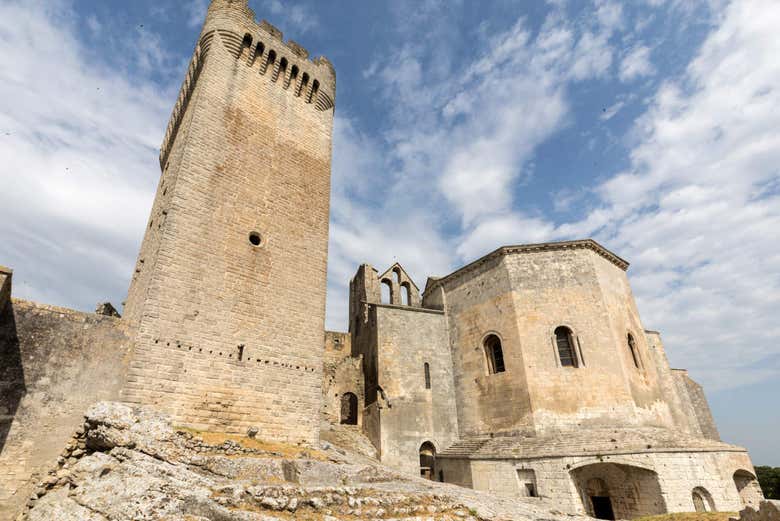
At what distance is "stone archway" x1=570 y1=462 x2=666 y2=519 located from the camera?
41.8 ft

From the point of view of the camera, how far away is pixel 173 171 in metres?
11.7

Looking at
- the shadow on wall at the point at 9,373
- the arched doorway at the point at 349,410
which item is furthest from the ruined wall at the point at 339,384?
the shadow on wall at the point at 9,373

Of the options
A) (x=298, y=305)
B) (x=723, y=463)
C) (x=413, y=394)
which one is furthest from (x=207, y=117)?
(x=723, y=463)

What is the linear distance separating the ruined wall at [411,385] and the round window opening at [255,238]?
8.04m

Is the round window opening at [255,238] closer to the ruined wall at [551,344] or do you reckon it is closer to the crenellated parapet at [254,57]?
the crenellated parapet at [254,57]

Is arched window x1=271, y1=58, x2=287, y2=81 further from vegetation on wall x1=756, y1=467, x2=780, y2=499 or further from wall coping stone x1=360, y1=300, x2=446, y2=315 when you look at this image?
→ vegetation on wall x1=756, y1=467, x2=780, y2=499

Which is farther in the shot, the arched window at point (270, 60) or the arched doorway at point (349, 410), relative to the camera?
the arched doorway at point (349, 410)

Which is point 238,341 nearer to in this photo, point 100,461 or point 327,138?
point 100,461

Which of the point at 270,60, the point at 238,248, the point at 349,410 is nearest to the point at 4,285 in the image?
the point at 238,248

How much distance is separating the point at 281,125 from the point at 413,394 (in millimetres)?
11878

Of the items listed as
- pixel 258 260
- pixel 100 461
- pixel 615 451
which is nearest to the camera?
pixel 100 461

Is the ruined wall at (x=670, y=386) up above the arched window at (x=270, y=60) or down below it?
below

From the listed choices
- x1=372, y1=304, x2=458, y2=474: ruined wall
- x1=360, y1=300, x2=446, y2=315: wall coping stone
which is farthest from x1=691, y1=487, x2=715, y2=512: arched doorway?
x1=360, y1=300, x2=446, y2=315: wall coping stone

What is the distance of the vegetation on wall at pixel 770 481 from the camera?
33031 mm
